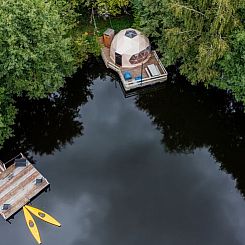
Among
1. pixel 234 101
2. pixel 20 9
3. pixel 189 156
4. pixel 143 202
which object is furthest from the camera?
pixel 234 101

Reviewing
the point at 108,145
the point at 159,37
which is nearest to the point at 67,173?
the point at 108,145

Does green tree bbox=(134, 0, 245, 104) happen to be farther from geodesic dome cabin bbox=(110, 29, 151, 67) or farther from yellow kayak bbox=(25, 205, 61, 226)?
yellow kayak bbox=(25, 205, 61, 226)

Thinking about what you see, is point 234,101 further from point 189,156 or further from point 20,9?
point 20,9

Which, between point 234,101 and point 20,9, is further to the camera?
point 234,101

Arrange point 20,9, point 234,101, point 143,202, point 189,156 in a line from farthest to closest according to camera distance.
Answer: point 234,101 → point 189,156 → point 143,202 → point 20,9

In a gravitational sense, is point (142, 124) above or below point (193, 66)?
below

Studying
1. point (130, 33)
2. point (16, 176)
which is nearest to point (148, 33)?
point (130, 33)
